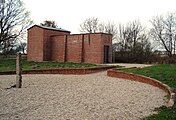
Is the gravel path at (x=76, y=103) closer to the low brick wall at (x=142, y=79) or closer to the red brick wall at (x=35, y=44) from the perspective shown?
the low brick wall at (x=142, y=79)

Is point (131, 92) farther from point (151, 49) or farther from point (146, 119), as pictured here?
point (151, 49)

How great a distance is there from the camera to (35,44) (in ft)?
131

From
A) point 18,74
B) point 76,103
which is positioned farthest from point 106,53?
point 76,103

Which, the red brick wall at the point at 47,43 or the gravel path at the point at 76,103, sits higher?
the red brick wall at the point at 47,43

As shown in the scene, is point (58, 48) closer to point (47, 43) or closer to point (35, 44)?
point (47, 43)

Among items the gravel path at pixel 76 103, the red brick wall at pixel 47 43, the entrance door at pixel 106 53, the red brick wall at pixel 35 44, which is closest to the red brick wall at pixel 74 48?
the entrance door at pixel 106 53

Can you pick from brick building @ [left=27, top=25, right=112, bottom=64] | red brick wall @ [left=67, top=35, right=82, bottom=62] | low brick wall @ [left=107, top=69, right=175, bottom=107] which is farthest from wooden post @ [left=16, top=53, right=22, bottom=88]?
red brick wall @ [left=67, top=35, right=82, bottom=62]

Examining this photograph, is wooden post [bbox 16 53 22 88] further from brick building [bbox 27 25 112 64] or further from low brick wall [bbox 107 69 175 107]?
brick building [bbox 27 25 112 64]

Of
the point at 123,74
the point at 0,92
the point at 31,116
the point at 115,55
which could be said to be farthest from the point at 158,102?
the point at 115,55

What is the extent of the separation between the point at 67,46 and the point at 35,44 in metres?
5.17

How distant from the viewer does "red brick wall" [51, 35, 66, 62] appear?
37.9 m

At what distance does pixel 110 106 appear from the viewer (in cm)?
980

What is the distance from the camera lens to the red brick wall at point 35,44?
1543 inches

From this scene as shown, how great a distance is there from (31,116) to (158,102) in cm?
445
